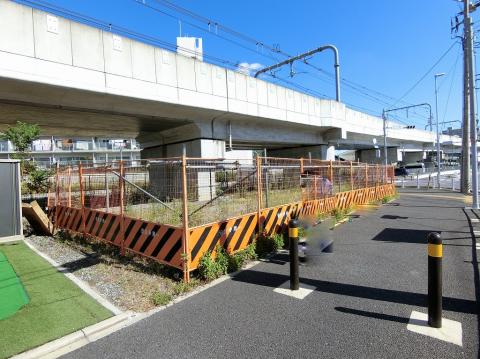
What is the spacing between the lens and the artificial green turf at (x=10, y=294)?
14.0ft

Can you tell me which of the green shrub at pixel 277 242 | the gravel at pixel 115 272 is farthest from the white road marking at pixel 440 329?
the green shrub at pixel 277 242

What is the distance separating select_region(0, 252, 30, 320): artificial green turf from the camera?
4.28 m

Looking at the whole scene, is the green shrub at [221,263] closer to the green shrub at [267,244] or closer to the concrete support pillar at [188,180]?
the green shrub at [267,244]

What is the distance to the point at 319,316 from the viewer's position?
3996mm

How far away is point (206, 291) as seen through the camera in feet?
16.1

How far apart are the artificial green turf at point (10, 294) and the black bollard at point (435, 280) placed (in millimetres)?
5058

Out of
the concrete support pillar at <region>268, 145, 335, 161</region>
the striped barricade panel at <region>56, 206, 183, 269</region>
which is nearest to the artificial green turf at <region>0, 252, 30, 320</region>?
the striped barricade panel at <region>56, 206, 183, 269</region>

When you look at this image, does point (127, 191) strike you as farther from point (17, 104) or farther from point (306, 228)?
point (17, 104)

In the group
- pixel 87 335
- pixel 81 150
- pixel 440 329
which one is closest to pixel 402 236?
pixel 440 329

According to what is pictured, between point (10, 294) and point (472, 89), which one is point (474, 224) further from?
point (10, 294)

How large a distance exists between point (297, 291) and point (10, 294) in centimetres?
425

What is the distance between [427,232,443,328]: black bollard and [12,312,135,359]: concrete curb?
3.52 metres

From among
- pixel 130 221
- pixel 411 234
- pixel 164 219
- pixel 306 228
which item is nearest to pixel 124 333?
pixel 164 219

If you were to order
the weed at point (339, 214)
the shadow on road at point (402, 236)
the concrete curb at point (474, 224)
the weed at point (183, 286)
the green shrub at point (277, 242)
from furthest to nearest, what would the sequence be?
the weed at point (339, 214), the concrete curb at point (474, 224), the shadow on road at point (402, 236), the green shrub at point (277, 242), the weed at point (183, 286)
